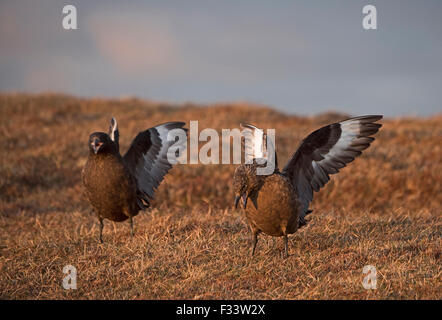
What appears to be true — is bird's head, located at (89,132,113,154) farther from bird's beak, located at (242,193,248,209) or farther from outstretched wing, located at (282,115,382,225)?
outstretched wing, located at (282,115,382,225)

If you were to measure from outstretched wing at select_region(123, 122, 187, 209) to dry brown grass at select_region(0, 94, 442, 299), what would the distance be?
57cm

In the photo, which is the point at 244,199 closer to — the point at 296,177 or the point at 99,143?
the point at 296,177

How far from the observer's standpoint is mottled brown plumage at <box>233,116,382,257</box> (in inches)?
192

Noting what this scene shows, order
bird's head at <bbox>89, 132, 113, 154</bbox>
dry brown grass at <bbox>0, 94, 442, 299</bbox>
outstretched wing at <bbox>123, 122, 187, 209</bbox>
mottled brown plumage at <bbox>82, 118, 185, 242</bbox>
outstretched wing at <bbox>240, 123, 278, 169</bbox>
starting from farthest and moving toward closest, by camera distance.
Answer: outstretched wing at <bbox>123, 122, 187, 209</bbox>, mottled brown plumage at <bbox>82, 118, 185, 242</bbox>, bird's head at <bbox>89, 132, 113, 154</bbox>, outstretched wing at <bbox>240, 123, 278, 169</bbox>, dry brown grass at <bbox>0, 94, 442, 299</bbox>

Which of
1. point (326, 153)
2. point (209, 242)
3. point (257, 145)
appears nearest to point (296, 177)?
point (326, 153)

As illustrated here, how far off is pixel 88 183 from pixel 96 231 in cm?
142

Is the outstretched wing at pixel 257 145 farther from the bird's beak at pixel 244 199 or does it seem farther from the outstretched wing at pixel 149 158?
the outstretched wing at pixel 149 158

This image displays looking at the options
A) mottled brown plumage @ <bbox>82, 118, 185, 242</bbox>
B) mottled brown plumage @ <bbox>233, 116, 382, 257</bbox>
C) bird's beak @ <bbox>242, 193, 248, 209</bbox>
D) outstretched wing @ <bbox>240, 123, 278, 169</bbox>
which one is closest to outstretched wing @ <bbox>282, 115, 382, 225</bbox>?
mottled brown plumage @ <bbox>233, 116, 382, 257</bbox>

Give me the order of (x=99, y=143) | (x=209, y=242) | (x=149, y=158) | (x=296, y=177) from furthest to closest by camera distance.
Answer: (x=149, y=158), (x=209, y=242), (x=99, y=143), (x=296, y=177)

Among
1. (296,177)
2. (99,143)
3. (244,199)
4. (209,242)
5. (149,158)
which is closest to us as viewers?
(244,199)

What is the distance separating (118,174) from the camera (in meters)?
5.90

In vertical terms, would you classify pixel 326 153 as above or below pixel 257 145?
below

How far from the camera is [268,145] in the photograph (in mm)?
4848

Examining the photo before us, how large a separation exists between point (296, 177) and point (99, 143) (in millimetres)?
2334
